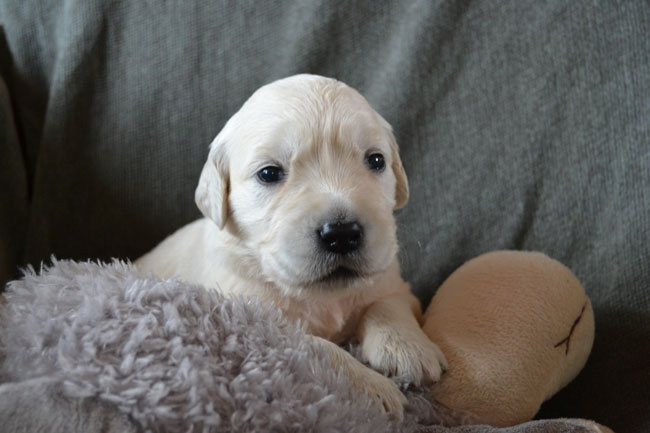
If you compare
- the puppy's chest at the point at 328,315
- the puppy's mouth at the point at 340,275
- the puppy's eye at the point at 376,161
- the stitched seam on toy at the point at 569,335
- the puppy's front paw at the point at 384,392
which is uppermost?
the puppy's eye at the point at 376,161

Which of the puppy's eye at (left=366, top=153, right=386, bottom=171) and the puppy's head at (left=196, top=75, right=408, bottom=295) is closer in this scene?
the puppy's head at (left=196, top=75, right=408, bottom=295)

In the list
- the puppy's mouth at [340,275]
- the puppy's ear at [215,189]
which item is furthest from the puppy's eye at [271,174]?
the puppy's mouth at [340,275]

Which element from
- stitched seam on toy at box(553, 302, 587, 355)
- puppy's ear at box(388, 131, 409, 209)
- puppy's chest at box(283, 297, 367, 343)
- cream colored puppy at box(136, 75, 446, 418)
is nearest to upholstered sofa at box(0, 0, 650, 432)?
stitched seam on toy at box(553, 302, 587, 355)

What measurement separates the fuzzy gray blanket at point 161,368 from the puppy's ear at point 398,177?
697mm

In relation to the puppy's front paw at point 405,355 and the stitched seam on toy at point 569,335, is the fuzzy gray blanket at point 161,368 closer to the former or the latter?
the puppy's front paw at point 405,355

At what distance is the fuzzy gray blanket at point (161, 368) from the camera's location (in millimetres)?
1118

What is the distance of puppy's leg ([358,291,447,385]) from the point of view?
151 centimetres

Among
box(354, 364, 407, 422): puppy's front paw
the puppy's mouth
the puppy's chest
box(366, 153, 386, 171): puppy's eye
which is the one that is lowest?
the puppy's chest

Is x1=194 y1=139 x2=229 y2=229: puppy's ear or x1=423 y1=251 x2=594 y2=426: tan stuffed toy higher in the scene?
x1=194 y1=139 x2=229 y2=229: puppy's ear

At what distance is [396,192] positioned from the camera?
1982mm

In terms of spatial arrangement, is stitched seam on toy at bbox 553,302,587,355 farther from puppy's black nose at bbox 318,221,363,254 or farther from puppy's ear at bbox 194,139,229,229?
puppy's ear at bbox 194,139,229,229

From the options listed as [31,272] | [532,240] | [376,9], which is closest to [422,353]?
[532,240]

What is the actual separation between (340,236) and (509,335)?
0.54 metres

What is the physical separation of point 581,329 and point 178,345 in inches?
44.3
